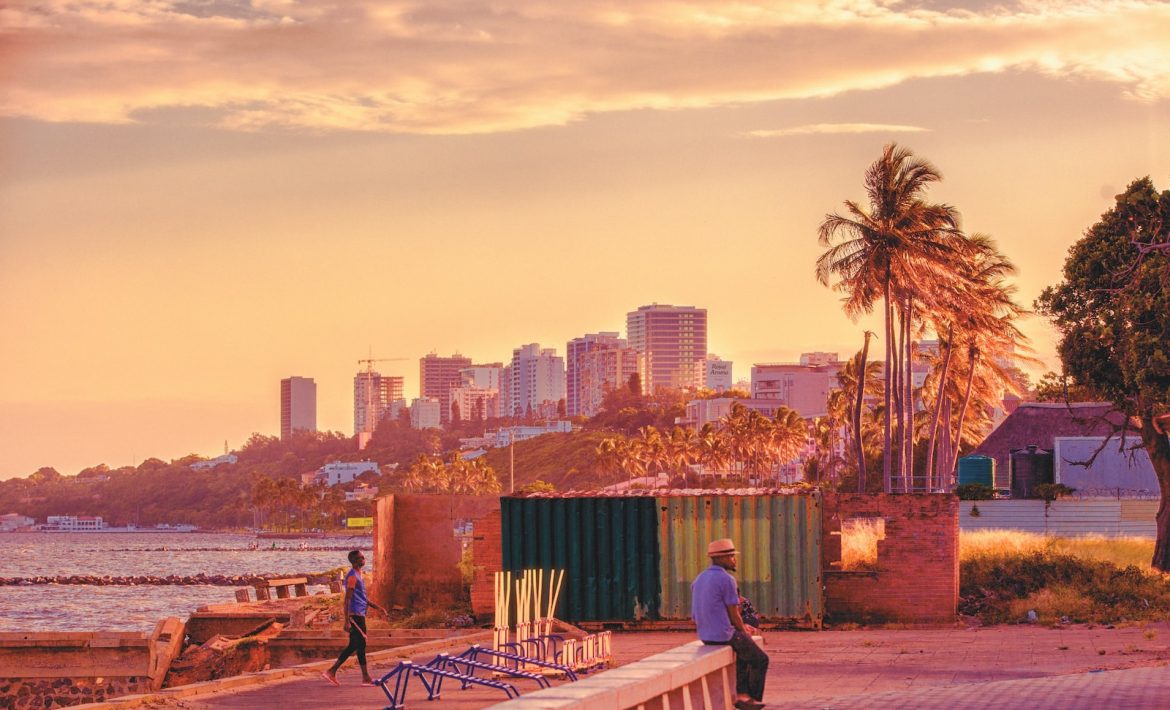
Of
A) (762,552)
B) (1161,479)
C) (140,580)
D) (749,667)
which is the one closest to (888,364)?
(1161,479)

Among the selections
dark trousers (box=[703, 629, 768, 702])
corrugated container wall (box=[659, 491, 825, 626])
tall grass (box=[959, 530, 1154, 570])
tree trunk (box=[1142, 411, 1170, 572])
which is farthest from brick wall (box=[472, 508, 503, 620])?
tree trunk (box=[1142, 411, 1170, 572])

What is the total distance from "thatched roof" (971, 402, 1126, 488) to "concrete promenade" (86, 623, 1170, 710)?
38.5 meters

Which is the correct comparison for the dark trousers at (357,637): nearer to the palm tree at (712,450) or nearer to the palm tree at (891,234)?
the palm tree at (891,234)

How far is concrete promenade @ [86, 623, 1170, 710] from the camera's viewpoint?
1852 centimetres

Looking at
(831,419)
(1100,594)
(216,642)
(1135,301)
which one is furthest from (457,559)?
(831,419)

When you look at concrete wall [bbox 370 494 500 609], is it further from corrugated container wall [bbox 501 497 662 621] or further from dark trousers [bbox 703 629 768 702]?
dark trousers [bbox 703 629 768 702]

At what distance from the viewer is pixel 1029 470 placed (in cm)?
6556

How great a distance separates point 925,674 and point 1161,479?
80.2ft

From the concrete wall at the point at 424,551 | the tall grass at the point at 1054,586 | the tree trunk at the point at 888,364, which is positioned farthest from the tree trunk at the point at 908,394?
the concrete wall at the point at 424,551

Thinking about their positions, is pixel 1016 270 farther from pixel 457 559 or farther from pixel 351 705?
pixel 351 705

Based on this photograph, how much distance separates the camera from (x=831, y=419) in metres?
138

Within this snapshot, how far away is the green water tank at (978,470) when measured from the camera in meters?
67.7

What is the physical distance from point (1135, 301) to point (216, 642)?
73.3 feet

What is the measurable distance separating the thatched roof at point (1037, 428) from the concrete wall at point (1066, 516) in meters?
6.47
